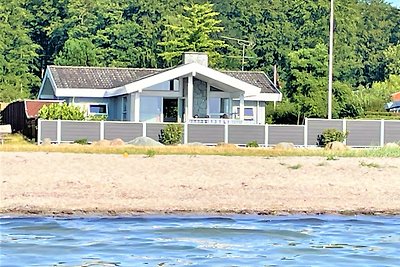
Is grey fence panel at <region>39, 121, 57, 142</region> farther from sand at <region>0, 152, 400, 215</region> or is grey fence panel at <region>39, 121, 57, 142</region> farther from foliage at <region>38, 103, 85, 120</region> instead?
sand at <region>0, 152, 400, 215</region>

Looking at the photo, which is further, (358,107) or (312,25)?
(312,25)

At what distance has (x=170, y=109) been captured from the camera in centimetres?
4162

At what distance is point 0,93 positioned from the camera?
2689 inches

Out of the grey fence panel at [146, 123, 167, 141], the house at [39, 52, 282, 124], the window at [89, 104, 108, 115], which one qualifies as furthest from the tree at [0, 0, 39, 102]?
the grey fence panel at [146, 123, 167, 141]

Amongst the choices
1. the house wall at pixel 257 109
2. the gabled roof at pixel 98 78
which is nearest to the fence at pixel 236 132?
the gabled roof at pixel 98 78

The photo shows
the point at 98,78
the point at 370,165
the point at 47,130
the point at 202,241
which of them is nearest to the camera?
the point at 202,241

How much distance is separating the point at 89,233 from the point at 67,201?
2704 millimetres

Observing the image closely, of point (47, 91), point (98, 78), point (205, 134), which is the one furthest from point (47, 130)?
point (47, 91)

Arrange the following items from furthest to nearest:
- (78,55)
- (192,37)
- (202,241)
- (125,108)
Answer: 1. (192,37)
2. (78,55)
3. (125,108)
4. (202,241)

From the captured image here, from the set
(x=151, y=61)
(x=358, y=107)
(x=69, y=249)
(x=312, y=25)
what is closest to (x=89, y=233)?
(x=69, y=249)

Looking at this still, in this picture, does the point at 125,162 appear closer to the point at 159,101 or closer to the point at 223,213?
the point at 223,213

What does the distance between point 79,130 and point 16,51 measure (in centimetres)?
4581

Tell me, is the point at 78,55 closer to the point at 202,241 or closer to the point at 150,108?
the point at 150,108

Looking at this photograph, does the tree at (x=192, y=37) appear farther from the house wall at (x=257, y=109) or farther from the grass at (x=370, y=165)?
the grass at (x=370, y=165)
